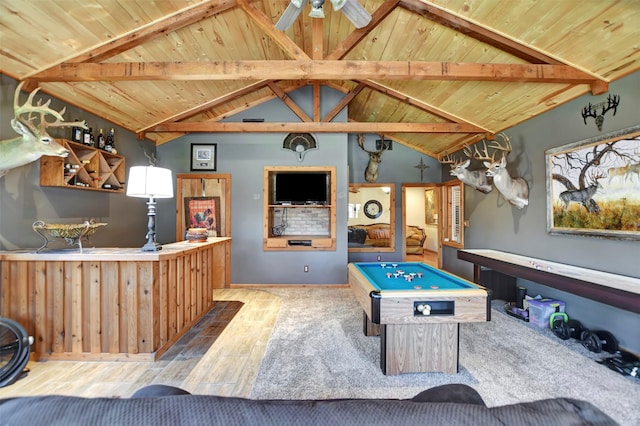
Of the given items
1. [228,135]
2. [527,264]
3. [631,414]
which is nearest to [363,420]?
[631,414]

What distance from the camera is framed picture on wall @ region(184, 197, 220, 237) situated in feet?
17.7

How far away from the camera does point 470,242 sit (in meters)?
5.41

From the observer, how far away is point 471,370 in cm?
247

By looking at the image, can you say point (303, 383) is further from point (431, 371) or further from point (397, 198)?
point (397, 198)

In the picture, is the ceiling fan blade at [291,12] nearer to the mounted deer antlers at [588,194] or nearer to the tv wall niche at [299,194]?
the tv wall niche at [299,194]

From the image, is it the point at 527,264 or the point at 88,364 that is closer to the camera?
the point at 88,364

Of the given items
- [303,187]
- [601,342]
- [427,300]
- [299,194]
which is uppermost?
[303,187]

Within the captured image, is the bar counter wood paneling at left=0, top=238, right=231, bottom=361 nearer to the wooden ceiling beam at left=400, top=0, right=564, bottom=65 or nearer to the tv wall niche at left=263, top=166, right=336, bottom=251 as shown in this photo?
the tv wall niche at left=263, top=166, right=336, bottom=251

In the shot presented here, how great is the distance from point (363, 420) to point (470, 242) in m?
5.51

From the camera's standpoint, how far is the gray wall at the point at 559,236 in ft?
8.79

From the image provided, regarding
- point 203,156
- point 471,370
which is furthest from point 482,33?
point 203,156

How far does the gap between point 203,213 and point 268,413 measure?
522 centimetres

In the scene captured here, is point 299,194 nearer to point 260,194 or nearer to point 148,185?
point 260,194

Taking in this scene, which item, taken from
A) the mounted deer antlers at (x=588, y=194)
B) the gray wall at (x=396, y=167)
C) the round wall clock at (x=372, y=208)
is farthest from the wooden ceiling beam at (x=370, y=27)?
the round wall clock at (x=372, y=208)
